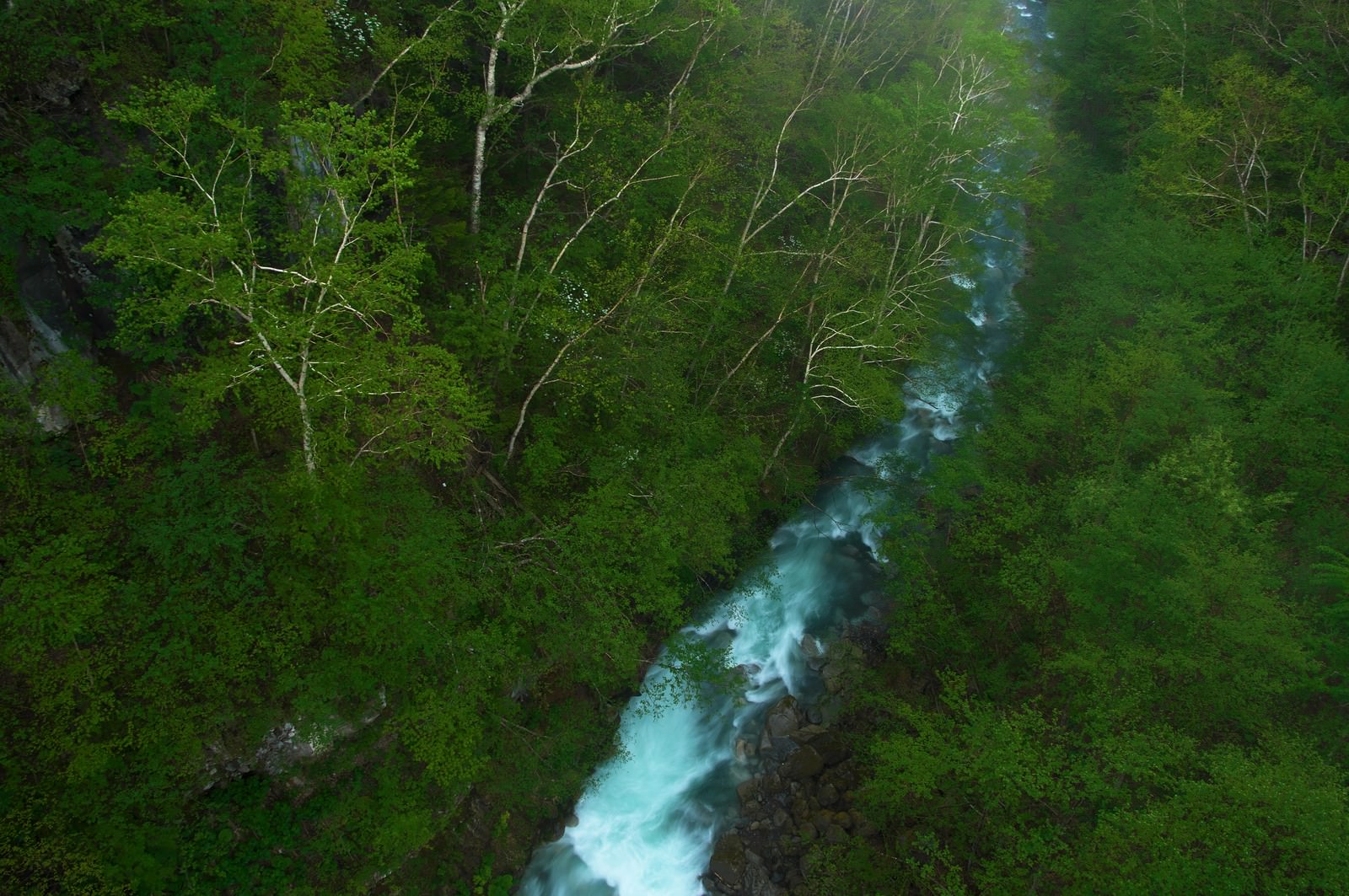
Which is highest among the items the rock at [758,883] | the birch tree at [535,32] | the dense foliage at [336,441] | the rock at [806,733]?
the birch tree at [535,32]

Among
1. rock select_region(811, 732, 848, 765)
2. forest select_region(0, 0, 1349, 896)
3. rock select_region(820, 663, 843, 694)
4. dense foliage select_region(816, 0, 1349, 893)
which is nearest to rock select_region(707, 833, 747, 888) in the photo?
dense foliage select_region(816, 0, 1349, 893)

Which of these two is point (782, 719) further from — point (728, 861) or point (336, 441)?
point (336, 441)

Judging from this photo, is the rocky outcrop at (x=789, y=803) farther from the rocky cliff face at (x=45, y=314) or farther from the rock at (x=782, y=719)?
the rocky cliff face at (x=45, y=314)

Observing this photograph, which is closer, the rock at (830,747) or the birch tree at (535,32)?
the birch tree at (535,32)

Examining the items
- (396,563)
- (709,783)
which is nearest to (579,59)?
(396,563)

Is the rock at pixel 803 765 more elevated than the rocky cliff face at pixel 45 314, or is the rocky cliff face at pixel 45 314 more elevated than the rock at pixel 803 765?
the rocky cliff face at pixel 45 314

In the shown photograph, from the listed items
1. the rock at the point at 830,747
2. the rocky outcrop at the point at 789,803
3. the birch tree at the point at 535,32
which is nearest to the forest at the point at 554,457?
the birch tree at the point at 535,32

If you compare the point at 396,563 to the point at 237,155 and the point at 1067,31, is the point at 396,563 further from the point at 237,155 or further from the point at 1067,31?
the point at 1067,31

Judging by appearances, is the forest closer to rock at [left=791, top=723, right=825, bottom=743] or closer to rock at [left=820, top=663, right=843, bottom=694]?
rock at [left=820, top=663, right=843, bottom=694]

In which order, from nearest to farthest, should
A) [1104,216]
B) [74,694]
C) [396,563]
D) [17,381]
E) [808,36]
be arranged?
[74,694] < [17,381] < [396,563] < [808,36] < [1104,216]
